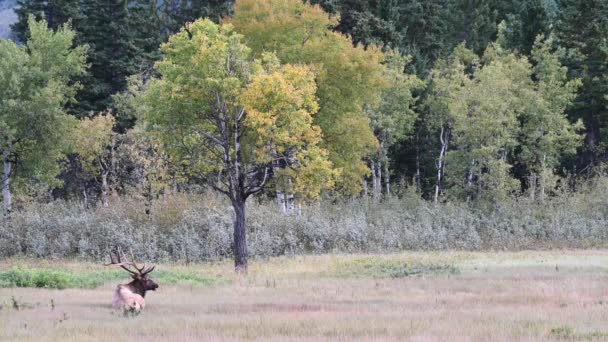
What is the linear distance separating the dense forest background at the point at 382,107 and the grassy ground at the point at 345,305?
5694 mm

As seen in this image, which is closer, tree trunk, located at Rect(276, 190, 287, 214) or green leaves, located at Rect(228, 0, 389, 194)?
tree trunk, located at Rect(276, 190, 287, 214)

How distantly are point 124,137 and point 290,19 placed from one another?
13908 millimetres

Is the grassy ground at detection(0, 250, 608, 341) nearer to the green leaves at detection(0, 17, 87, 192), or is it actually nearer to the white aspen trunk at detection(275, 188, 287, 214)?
the white aspen trunk at detection(275, 188, 287, 214)

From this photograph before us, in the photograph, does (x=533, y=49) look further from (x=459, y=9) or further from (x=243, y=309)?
(x=243, y=309)

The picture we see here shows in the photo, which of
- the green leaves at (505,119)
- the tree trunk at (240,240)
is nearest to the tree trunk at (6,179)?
the tree trunk at (240,240)

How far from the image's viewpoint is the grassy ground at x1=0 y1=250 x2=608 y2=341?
13680 millimetres

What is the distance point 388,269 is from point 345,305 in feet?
27.5

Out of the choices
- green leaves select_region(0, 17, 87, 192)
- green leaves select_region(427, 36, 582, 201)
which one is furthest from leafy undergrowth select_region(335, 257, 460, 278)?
green leaves select_region(0, 17, 87, 192)

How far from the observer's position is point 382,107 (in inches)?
2002

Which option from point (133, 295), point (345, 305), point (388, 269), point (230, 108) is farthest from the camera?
point (230, 108)

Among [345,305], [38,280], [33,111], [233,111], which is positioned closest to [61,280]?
[38,280]

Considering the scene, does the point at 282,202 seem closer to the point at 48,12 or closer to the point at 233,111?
the point at 233,111

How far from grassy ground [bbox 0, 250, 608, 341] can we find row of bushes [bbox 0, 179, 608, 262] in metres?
6.64

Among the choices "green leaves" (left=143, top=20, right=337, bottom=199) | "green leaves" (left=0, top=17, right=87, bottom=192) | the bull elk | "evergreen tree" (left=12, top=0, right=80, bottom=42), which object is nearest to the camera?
the bull elk
